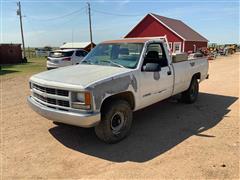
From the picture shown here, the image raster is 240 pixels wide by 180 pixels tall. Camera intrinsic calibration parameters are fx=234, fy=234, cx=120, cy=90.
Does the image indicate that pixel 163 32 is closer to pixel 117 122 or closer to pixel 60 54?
pixel 60 54

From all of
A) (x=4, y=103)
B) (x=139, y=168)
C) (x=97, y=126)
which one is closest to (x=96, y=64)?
(x=97, y=126)

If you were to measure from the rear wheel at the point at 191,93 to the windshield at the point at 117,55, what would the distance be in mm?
2697

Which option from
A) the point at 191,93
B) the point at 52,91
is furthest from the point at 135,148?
the point at 191,93

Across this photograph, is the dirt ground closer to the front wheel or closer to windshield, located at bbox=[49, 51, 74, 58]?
the front wheel

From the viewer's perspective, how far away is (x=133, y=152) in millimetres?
4090

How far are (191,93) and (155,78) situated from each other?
8.41 feet

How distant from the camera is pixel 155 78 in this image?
509cm

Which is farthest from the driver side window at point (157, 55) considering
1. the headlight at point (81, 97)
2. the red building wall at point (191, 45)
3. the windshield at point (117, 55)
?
the red building wall at point (191, 45)

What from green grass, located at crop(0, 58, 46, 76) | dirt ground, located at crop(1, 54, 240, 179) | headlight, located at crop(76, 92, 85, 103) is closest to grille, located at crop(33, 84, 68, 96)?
headlight, located at crop(76, 92, 85, 103)

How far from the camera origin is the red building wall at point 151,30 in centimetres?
2988

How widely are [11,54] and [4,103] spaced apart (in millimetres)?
21670

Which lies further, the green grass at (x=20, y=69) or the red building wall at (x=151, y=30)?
the red building wall at (x=151, y=30)

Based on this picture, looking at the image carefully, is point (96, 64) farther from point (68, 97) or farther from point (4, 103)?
point (4, 103)

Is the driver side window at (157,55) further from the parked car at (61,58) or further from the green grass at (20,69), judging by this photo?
the green grass at (20,69)
